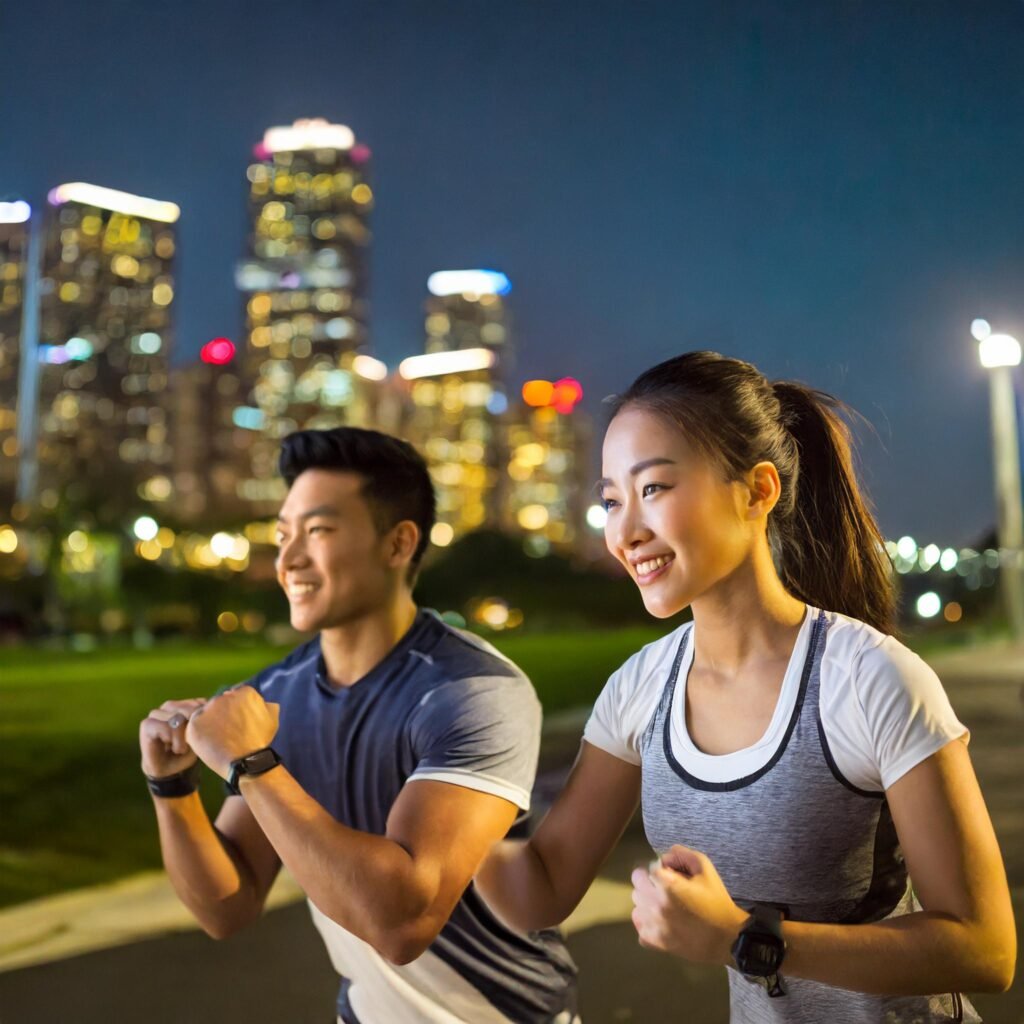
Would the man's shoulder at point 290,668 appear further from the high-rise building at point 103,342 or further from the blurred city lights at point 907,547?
the high-rise building at point 103,342

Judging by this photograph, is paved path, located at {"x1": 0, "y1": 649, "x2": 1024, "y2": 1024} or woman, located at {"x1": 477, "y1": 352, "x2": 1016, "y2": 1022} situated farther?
paved path, located at {"x1": 0, "y1": 649, "x2": 1024, "y2": 1024}

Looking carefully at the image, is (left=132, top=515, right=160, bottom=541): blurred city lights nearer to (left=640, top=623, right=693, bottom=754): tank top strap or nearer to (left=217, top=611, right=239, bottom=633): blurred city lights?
(left=217, top=611, right=239, bottom=633): blurred city lights

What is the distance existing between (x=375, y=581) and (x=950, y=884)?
3.17 feet

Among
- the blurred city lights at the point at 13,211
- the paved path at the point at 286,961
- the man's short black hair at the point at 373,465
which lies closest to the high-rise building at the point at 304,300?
the blurred city lights at the point at 13,211

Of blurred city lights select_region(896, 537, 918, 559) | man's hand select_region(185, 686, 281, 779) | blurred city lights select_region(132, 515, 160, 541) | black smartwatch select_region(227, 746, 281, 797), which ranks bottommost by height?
black smartwatch select_region(227, 746, 281, 797)

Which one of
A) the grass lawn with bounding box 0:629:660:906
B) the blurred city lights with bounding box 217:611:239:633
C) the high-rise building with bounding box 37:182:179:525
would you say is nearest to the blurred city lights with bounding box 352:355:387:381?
the high-rise building with bounding box 37:182:179:525

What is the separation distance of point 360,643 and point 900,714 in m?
0.89

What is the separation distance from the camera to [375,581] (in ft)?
5.41

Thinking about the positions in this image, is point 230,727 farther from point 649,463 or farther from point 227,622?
point 227,622

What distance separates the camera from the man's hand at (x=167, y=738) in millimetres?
1385

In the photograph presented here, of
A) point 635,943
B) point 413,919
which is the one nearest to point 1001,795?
point 635,943

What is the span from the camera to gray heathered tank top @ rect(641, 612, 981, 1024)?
97cm

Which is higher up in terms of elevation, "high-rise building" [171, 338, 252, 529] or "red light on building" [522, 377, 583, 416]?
"high-rise building" [171, 338, 252, 529]

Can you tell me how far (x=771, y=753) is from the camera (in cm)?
99
